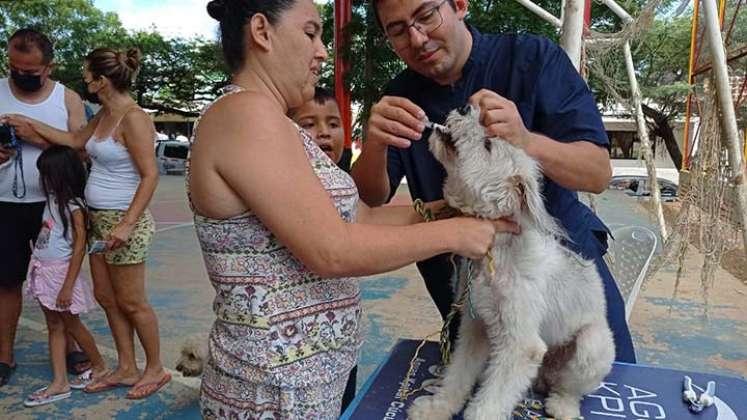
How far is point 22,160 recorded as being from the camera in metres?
3.53

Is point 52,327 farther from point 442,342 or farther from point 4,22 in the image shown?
point 4,22

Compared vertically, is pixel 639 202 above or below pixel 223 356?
below

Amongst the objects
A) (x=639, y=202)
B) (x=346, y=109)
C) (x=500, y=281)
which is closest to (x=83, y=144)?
(x=500, y=281)

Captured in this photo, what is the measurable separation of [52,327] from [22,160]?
43.1 inches

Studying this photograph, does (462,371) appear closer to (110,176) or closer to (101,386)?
(110,176)

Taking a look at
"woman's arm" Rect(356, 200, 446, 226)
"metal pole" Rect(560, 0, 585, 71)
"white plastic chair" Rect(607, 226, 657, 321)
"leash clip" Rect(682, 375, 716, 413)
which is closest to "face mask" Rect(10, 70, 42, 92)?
"woman's arm" Rect(356, 200, 446, 226)

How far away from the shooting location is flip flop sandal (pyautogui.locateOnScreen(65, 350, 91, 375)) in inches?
157

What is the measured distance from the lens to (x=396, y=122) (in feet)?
5.27

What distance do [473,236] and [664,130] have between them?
1580 cm

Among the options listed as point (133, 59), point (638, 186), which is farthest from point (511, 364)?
point (638, 186)

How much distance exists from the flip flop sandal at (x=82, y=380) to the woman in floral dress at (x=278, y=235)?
2.67m

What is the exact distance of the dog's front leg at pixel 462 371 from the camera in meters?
1.62

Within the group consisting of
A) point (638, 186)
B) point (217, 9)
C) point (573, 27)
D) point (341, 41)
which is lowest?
point (638, 186)

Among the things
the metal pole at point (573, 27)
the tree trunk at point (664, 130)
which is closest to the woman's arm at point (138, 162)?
the metal pole at point (573, 27)
